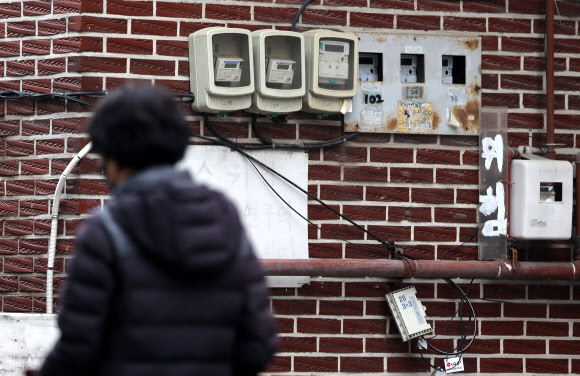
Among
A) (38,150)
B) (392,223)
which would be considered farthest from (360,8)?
(38,150)

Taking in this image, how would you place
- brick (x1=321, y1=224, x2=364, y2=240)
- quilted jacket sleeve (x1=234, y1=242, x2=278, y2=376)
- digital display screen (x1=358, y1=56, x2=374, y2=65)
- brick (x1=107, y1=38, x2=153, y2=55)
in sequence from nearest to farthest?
1. quilted jacket sleeve (x1=234, y1=242, x2=278, y2=376)
2. brick (x1=107, y1=38, x2=153, y2=55)
3. brick (x1=321, y1=224, x2=364, y2=240)
4. digital display screen (x1=358, y1=56, x2=374, y2=65)

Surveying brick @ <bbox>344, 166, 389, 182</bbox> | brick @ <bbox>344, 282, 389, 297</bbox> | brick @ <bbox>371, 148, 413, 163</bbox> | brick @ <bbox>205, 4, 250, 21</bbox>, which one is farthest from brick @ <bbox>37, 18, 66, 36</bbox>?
brick @ <bbox>344, 282, 389, 297</bbox>

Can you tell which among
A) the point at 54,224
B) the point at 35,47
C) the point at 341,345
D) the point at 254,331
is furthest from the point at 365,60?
the point at 254,331

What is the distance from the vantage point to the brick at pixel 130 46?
497 centimetres

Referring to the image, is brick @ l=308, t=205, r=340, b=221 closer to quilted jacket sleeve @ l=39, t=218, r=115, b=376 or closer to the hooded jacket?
the hooded jacket

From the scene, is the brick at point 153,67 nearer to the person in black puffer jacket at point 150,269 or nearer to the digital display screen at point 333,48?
the digital display screen at point 333,48

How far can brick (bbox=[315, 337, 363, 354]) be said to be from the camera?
514 cm

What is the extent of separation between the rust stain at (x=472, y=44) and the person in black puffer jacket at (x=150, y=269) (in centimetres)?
325

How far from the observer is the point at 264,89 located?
4.87 meters

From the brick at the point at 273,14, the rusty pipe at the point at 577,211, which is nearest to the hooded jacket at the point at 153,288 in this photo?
the brick at the point at 273,14

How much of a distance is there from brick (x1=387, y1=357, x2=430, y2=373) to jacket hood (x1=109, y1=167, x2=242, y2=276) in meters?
2.98

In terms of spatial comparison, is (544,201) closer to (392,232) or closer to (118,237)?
(392,232)

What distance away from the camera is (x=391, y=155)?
5254mm

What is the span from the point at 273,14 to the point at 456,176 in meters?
1.49
